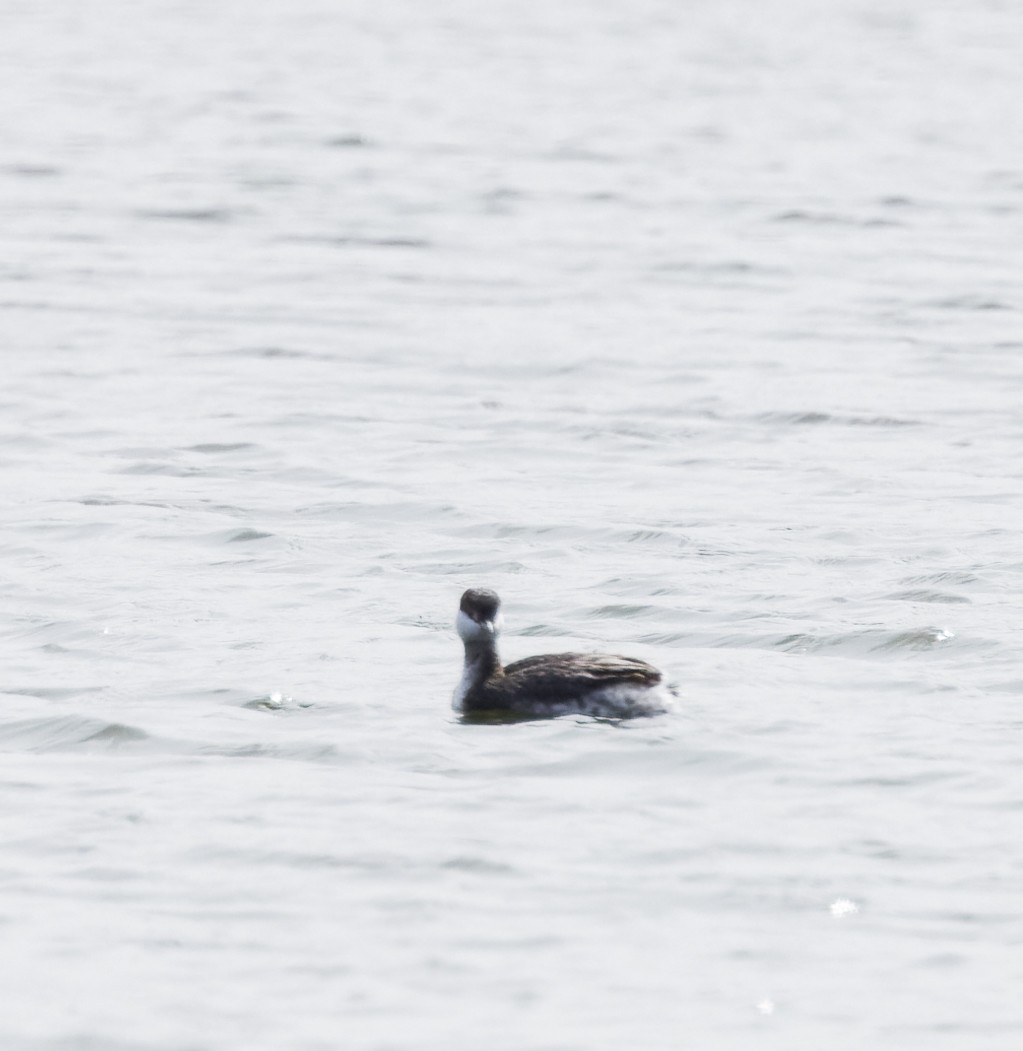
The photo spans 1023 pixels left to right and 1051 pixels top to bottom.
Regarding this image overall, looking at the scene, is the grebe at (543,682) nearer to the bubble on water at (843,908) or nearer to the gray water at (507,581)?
the gray water at (507,581)

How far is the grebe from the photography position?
11359 mm

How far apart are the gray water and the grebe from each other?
0.45 ft

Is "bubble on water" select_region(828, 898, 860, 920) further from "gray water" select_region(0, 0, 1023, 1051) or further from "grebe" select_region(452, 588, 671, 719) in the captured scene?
"grebe" select_region(452, 588, 671, 719)

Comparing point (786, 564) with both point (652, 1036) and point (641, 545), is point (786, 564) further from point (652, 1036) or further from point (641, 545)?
point (652, 1036)

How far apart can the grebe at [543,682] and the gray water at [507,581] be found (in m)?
0.14

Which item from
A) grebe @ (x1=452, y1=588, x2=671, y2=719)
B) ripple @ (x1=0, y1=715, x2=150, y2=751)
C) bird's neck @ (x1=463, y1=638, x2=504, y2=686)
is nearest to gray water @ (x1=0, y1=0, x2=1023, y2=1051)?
ripple @ (x1=0, y1=715, x2=150, y2=751)

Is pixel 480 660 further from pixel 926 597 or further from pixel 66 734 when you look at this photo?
pixel 926 597

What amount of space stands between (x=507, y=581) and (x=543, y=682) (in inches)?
120

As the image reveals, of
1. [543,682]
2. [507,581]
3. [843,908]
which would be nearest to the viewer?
[843,908]

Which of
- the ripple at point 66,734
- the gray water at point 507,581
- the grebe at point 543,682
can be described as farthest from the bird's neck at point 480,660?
the ripple at point 66,734

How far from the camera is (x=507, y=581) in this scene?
47.8ft

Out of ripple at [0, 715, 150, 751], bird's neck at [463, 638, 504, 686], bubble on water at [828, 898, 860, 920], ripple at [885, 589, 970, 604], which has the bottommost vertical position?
ripple at [885, 589, 970, 604]

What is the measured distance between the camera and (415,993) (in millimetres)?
8406

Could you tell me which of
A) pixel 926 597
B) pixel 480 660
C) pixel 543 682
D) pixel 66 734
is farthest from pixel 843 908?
pixel 926 597
